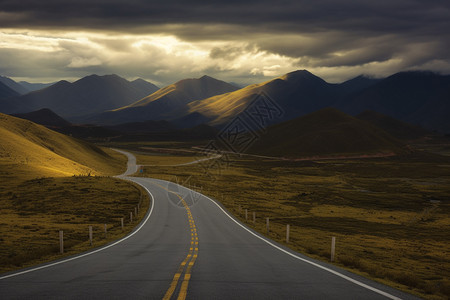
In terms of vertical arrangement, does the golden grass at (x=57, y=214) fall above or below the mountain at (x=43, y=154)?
below

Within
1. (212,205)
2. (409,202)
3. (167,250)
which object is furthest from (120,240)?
(409,202)

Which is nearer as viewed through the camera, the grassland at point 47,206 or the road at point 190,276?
the road at point 190,276

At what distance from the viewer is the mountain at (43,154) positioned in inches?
3130

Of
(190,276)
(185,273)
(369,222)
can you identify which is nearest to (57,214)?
(185,273)

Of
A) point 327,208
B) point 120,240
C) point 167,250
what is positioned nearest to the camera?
point 167,250

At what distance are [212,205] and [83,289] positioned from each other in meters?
42.4

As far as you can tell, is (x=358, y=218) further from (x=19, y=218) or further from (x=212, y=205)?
(x=19, y=218)

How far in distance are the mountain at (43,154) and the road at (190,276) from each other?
60.4 meters

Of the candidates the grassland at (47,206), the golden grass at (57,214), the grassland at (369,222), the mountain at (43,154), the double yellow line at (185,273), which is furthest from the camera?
the mountain at (43,154)

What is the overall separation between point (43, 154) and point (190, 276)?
3844 inches

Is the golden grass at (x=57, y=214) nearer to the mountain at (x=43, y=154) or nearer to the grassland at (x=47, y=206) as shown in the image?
the grassland at (x=47, y=206)

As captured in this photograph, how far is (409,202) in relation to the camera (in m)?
77.3

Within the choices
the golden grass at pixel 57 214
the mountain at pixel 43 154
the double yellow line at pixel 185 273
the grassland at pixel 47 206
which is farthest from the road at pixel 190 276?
the mountain at pixel 43 154

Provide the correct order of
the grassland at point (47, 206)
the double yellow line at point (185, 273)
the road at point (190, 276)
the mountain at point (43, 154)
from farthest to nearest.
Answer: the mountain at point (43, 154) < the grassland at point (47, 206) < the road at point (190, 276) < the double yellow line at point (185, 273)
